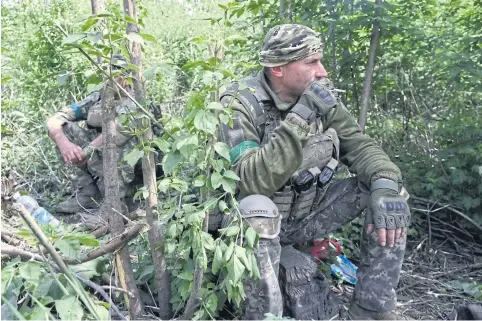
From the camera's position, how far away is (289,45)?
312 cm

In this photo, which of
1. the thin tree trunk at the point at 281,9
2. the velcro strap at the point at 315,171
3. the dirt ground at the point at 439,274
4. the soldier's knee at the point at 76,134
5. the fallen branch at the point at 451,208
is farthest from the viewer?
the soldier's knee at the point at 76,134

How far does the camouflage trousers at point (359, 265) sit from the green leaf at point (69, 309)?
0.96 m

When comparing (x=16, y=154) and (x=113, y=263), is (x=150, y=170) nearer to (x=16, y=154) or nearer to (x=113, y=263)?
(x=113, y=263)

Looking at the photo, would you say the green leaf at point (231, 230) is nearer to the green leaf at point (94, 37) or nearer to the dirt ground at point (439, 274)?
the green leaf at point (94, 37)

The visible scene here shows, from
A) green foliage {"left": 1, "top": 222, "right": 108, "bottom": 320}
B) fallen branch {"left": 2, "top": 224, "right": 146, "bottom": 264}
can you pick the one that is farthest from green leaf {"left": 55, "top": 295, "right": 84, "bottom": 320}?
fallen branch {"left": 2, "top": 224, "right": 146, "bottom": 264}

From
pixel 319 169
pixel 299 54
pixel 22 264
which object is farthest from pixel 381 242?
pixel 22 264

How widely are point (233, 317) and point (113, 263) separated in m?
0.70

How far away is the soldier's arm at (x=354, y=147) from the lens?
3.27 m

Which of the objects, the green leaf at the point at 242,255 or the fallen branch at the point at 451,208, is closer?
the green leaf at the point at 242,255

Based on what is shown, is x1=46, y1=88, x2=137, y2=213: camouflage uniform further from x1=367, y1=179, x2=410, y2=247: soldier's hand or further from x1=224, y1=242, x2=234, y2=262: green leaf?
x1=224, y1=242, x2=234, y2=262: green leaf

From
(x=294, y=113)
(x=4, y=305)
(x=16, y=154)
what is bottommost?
(x=16, y=154)

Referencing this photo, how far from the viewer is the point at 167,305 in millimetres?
2826

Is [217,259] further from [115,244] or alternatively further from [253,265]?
[115,244]

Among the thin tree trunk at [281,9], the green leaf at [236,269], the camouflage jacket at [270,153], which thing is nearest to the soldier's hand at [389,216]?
the camouflage jacket at [270,153]
